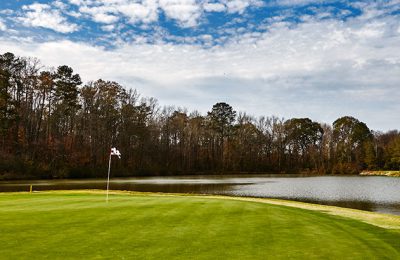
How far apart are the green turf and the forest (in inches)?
1934

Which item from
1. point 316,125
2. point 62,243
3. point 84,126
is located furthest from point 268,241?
point 316,125

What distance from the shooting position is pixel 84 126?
8181 centimetres

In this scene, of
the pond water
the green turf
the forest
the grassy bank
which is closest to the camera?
the green turf

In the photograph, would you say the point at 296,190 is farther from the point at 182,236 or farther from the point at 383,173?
the point at 383,173

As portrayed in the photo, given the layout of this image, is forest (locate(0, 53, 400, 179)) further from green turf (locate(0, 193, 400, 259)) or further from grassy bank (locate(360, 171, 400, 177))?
green turf (locate(0, 193, 400, 259))

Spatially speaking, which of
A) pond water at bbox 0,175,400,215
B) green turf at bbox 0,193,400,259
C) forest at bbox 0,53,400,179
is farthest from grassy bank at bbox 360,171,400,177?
green turf at bbox 0,193,400,259

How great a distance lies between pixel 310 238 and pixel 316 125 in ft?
397

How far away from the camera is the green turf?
26.9 feet

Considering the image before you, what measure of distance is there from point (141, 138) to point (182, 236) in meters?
81.4

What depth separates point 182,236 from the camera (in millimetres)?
9844

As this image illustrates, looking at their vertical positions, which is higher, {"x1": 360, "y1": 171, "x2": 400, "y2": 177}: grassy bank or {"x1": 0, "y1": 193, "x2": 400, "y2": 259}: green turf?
{"x1": 360, "y1": 171, "x2": 400, "y2": 177}: grassy bank

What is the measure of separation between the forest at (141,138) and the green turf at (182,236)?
4912 cm

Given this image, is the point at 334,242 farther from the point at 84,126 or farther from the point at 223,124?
the point at 223,124

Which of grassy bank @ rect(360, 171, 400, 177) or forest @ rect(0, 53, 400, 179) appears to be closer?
forest @ rect(0, 53, 400, 179)
